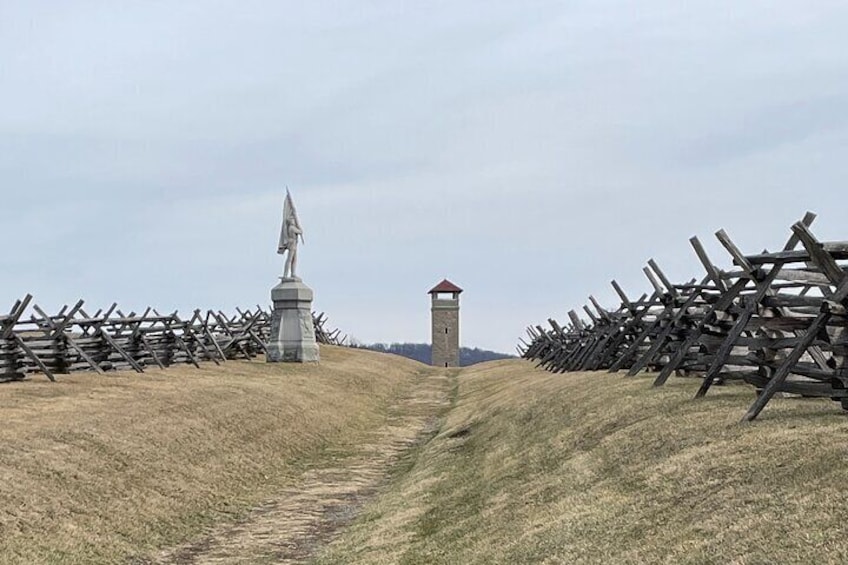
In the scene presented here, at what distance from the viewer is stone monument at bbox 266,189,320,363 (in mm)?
32656

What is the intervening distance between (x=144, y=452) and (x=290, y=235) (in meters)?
20.7

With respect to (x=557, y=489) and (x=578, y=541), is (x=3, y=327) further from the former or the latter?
(x=578, y=541)

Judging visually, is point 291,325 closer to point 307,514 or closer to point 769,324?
point 307,514

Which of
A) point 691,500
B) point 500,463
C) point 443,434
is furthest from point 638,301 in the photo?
point 691,500

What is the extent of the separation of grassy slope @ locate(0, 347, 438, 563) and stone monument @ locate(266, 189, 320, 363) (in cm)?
755

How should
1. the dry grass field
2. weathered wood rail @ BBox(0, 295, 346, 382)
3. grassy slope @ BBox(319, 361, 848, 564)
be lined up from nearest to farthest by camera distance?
grassy slope @ BBox(319, 361, 848, 564), the dry grass field, weathered wood rail @ BBox(0, 295, 346, 382)

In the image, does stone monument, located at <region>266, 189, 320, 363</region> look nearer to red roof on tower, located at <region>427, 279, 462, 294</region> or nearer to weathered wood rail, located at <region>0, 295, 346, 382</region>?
weathered wood rail, located at <region>0, 295, 346, 382</region>

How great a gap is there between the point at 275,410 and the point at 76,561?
→ 11.0m

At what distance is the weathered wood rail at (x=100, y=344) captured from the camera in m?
19.9

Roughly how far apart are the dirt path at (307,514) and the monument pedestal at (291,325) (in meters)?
12.0

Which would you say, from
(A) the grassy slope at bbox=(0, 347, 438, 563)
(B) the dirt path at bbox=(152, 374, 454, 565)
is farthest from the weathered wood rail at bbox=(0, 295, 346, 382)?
(B) the dirt path at bbox=(152, 374, 454, 565)

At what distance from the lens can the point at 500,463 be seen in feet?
43.0

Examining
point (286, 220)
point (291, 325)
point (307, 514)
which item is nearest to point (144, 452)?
point (307, 514)

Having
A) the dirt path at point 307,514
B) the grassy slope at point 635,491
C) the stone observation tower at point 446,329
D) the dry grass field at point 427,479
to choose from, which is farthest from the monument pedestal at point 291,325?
the stone observation tower at point 446,329
